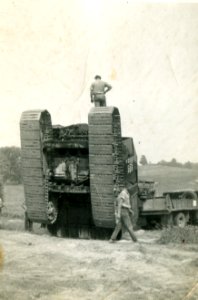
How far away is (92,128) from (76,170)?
116 cm

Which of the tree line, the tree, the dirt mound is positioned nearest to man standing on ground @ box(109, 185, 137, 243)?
the dirt mound

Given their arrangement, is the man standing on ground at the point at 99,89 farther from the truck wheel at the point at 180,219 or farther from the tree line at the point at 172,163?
the tree line at the point at 172,163

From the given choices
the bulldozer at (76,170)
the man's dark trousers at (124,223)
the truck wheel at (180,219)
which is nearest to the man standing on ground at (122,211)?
the man's dark trousers at (124,223)

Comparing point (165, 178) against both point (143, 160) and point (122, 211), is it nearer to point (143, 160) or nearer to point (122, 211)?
point (143, 160)

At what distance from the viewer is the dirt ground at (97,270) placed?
655 cm

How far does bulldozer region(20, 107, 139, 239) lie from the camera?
8.92 meters

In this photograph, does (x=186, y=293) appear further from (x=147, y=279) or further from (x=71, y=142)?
(x=71, y=142)

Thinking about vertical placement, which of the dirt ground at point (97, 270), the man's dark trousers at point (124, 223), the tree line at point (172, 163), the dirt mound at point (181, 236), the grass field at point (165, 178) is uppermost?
the tree line at point (172, 163)

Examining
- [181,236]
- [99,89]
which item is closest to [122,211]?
[181,236]

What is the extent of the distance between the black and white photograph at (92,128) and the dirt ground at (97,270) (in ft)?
0.10

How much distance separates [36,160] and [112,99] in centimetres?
248

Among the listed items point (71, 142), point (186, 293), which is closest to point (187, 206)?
point (71, 142)

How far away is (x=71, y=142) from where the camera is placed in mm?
9602

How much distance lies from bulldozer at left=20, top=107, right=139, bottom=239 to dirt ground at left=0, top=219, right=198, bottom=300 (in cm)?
90
